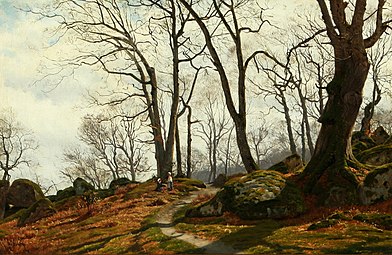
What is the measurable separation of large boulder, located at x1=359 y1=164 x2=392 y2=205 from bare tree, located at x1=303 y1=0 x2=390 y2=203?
2.52 ft

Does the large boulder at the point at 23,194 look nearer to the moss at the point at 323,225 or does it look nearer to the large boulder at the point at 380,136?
the moss at the point at 323,225

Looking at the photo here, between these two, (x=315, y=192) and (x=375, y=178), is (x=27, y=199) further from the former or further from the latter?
(x=375, y=178)

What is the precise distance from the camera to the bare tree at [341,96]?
14.4 meters

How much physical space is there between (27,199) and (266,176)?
28.8m

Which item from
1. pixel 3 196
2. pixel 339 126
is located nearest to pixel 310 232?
pixel 339 126

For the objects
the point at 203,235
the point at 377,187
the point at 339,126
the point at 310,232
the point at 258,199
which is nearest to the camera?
the point at 310,232

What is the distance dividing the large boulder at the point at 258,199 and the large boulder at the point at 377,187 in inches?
96.4

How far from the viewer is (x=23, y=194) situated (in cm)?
3491

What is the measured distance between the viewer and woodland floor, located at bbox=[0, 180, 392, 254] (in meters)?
9.05

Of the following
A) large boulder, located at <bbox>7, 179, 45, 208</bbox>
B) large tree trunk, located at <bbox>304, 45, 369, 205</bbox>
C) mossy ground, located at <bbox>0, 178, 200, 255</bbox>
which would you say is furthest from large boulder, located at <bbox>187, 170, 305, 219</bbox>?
large boulder, located at <bbox>7, 179, 45, 208</bbox>

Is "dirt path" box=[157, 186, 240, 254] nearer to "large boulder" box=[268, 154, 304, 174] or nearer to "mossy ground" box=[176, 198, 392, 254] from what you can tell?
"mossy ground" box=[176, 198, 392, 254]

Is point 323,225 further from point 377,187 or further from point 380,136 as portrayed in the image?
point 380,136

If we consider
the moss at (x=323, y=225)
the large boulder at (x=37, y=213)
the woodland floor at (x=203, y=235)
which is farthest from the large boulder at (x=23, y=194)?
the moss at (x=323, y=225)

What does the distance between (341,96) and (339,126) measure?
1.42 meters
